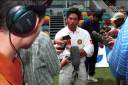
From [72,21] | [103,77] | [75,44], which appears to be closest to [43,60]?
[75,44]

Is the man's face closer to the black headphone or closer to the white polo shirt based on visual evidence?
the white polo shirt

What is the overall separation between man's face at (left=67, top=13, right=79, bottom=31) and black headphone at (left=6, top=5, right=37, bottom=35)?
128 inches

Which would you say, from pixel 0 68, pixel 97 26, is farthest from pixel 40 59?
pixel 97 26

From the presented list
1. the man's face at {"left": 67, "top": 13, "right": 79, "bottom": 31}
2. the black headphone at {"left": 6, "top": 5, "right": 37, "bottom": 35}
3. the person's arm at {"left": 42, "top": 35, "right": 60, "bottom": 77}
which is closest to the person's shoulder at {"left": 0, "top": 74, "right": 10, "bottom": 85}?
the black headphone at {"left": 6, "top": 5, "right": 37, "bottom": 35}

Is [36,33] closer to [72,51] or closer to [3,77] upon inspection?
[3,77]

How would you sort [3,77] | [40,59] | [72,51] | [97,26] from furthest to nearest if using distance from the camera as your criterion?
[97,26], [72,51], [40,59], [3,77]

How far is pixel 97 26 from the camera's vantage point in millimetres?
7312

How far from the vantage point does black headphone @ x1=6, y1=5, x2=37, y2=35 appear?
5.80ft

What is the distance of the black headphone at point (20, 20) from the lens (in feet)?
5.80

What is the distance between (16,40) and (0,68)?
→ 0.23 m

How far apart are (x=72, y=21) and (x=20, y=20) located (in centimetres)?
333

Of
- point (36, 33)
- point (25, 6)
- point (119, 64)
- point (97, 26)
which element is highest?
point (25, 6)

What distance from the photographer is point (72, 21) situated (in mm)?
5113

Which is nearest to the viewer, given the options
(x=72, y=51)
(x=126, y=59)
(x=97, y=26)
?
(x=126, y=59)
